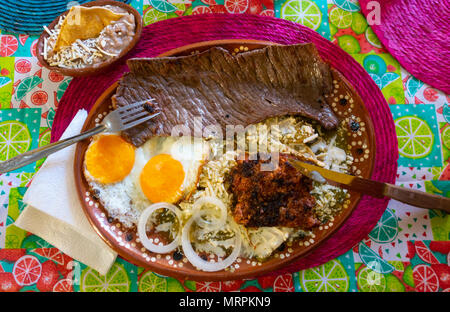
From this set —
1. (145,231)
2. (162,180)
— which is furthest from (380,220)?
(145,231)

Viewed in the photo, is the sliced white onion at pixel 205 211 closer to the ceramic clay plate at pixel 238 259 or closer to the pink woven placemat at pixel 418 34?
the ceramic clay plate at pixel 238 259

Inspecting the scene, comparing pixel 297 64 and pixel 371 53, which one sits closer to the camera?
pixel 297 64

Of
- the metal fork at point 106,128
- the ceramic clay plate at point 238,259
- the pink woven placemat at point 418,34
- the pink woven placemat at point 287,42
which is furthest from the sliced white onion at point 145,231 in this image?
the pink woven placemat at point 418,34

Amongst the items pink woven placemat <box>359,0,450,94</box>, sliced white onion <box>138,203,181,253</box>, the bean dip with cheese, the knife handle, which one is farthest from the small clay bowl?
the knife handle

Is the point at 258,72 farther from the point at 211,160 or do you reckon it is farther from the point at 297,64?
the point at 211,160

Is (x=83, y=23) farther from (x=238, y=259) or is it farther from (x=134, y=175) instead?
(x=238, y=259)

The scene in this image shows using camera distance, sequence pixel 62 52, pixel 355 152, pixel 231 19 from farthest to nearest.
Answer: pixel 231 19 → pixel 62 52 → pixel 355 152

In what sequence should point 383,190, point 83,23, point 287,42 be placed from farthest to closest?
point 287,42 → point 83,23 → point 383,190

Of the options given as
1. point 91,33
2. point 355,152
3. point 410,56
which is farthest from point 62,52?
point 410,56
